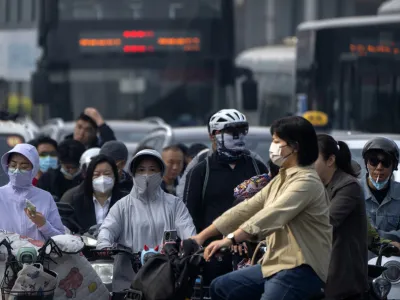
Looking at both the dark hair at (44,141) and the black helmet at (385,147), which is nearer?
the black helmet at (385,147)

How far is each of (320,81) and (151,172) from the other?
49.3 feet

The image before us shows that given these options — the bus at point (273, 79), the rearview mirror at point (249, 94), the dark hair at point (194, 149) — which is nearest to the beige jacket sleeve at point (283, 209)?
the dark hair at point (194, 149)

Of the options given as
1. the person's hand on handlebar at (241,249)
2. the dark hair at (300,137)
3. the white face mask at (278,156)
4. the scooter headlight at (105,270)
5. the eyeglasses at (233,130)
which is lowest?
Result: the scooter headlight at (105,270)

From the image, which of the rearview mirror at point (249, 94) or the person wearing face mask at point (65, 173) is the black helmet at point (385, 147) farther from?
the rearview mirror at point (249, 94)

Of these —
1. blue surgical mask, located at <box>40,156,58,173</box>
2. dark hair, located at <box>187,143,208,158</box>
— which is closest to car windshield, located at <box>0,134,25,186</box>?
blue surgical mask, located at <box>40,156,58,173</box>

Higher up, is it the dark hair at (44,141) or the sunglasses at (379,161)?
the sunglasses at (379,161)

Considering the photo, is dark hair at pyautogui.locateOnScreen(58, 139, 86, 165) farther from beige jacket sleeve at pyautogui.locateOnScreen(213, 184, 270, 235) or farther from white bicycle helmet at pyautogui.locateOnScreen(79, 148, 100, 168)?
beige jacket sleeve at pyautogui.locateOnScreen(213, 184, 270, 235)

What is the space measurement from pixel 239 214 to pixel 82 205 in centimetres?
374

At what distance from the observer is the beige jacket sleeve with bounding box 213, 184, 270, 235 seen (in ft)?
22.7

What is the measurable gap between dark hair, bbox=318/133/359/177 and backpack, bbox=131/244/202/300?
1.13 m

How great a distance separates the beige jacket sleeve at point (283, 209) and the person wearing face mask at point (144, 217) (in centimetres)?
201

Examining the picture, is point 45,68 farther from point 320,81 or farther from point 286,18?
point 286,18

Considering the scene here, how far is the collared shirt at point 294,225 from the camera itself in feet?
22.0

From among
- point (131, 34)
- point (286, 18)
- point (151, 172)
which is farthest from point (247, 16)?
point (151, 172)
